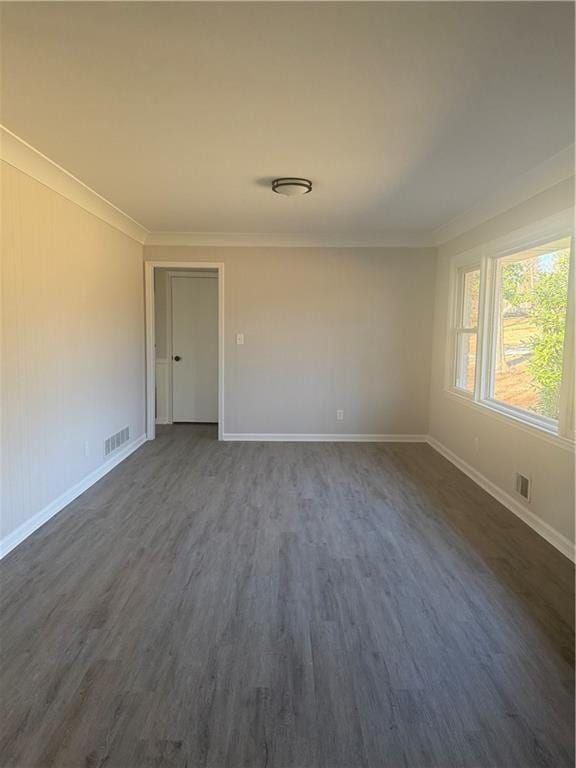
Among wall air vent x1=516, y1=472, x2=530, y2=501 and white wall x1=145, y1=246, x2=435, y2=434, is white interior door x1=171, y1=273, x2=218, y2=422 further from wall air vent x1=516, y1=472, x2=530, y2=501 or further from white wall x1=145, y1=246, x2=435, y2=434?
wall air vent x1=516, y1=472, x2=530, y2=501

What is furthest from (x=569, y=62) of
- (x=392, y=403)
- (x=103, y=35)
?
(x=392, y=403)

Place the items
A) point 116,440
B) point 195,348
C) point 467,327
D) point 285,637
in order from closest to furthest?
point 285,637
point 116,440
point 467,327
point 195,348

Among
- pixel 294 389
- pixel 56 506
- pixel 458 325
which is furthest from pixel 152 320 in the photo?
pixel 458 325

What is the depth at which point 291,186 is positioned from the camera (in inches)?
125

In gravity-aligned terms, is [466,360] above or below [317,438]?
above

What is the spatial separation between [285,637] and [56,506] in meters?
2.13

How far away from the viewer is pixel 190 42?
1659mm

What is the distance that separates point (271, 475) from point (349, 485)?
738 millimetres

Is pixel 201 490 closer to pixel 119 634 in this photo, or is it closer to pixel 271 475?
pixel 271 475

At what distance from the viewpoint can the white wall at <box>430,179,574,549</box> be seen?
283cm

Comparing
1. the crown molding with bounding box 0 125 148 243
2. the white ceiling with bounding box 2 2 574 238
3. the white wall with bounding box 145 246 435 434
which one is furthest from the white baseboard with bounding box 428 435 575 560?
the crown molding with bounding box 0 125 148 243

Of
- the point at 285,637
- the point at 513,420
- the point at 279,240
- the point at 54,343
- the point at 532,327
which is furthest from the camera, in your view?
the point at 279,240

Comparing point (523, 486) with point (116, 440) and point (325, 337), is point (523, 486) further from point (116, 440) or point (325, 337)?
point (116, 440)

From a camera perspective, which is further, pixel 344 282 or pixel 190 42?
pixel 344 282
